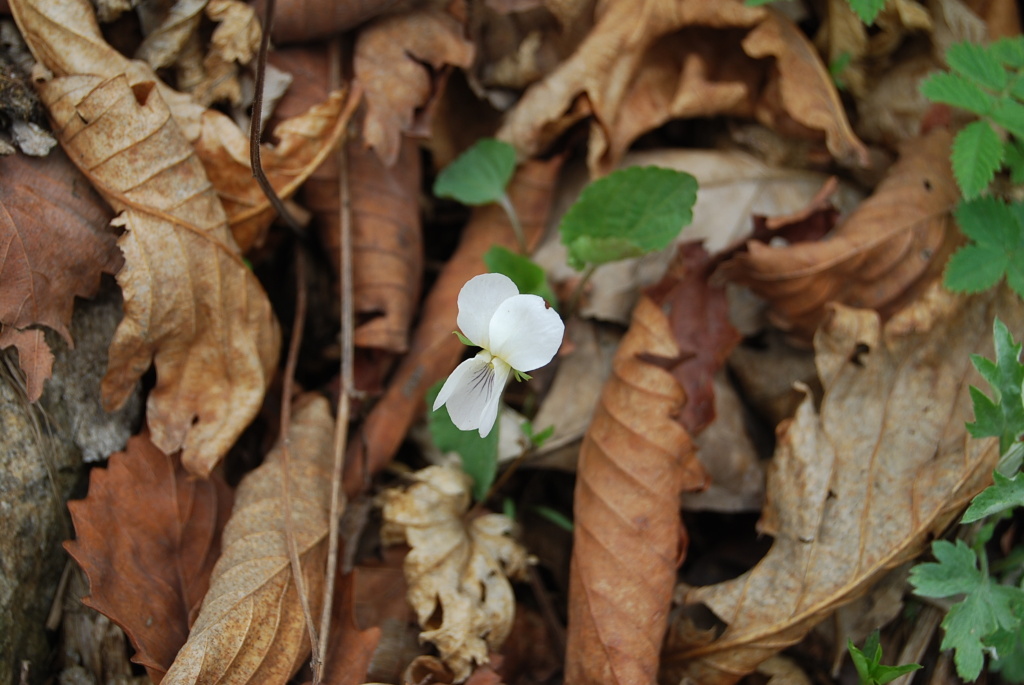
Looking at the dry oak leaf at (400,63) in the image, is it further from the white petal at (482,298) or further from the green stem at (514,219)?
the white petal at (482,298)

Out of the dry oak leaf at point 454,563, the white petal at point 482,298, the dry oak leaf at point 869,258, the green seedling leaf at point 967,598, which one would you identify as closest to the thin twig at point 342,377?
the dry oak leaf at point 454,563

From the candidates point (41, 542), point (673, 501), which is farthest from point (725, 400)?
point (41, 542)

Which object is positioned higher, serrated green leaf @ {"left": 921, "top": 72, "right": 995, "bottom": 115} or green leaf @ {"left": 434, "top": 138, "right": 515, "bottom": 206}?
serrated green leaf @ {"left": 921, "top": 72, "right": 995, "bottom": 115}

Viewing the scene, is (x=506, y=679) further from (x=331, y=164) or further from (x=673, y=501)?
(x=331, y=164)

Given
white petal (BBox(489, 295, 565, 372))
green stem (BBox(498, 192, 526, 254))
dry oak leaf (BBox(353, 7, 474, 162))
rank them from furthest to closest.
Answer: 1. green stem (BBox(498, 192, 526, 254))
2. dry oak leaf (BBox(353, 7, 474, 162))
3. white petal (BBox(489, 295, 565, 372))

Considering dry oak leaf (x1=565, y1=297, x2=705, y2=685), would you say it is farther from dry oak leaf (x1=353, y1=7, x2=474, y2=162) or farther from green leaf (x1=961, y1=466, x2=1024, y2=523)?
dry oak leaf (x1=353, y1=7, x2=474, y2=162)

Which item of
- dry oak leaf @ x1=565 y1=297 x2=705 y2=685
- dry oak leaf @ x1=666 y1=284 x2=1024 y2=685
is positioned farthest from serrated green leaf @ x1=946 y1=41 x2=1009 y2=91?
dry oak leaf @ x1=565 y1=297 x2=705 y2=685
